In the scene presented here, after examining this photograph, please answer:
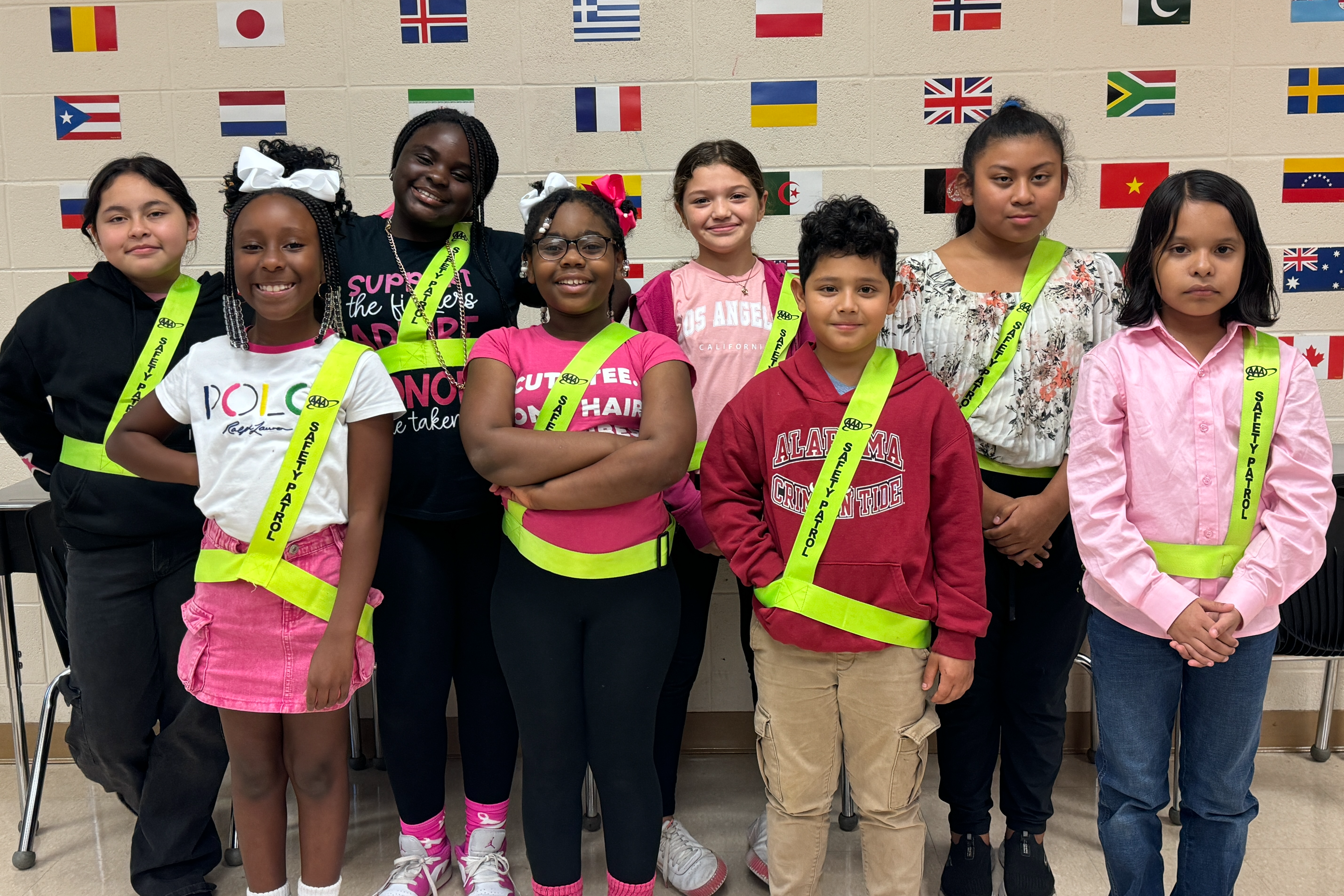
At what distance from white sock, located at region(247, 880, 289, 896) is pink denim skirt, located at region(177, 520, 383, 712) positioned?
38 cm

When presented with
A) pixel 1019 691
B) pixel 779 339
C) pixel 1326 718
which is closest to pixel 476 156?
pixel 779 339

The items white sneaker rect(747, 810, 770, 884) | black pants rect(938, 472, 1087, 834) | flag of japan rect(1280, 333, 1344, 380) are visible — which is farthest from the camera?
flag of japan rect(1280, 333, 1344, 380)

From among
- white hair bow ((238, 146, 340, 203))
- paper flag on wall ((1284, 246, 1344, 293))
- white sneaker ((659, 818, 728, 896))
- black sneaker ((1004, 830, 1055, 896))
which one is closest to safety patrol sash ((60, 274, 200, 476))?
white hair bow ((238, 146, 340, 203))

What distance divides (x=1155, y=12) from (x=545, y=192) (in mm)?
1850

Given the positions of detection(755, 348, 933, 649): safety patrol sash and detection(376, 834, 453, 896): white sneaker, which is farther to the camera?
detection(376, 834, 453, 896): white sneaker

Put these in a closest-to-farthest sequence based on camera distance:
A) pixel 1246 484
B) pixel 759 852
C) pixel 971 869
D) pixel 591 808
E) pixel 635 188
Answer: pixel 1246 484, pixel 971 869, pixel 759 852, pixel 591 808, pixel 635 188

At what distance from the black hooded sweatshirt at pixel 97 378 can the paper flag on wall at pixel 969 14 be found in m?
1.97

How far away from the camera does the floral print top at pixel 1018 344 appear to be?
191 centimetres

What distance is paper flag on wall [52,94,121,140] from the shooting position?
268 cm

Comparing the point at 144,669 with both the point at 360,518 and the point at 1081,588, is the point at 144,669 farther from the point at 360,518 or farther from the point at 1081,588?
the point at 1081,588

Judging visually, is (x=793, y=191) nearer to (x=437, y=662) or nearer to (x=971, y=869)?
(x=437, y=662)

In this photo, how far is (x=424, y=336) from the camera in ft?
6.38

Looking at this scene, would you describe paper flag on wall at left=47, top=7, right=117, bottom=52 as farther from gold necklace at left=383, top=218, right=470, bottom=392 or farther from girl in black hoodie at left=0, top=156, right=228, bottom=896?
gold necklace at left=383, top=218, right=470, bottom=392

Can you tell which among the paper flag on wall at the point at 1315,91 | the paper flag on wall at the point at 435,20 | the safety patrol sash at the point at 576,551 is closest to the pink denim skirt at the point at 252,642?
the safety patrol sash at the point at 576,551
